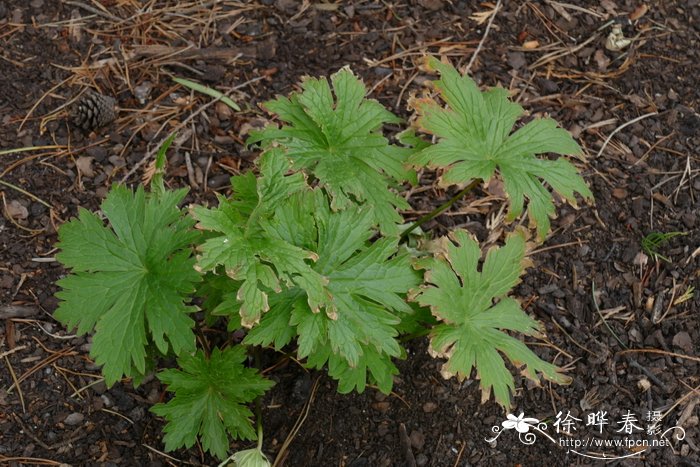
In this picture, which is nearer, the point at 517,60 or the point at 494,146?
the point at 494,146

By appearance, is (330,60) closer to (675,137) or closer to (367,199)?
(367,199)

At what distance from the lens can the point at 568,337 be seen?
320cm

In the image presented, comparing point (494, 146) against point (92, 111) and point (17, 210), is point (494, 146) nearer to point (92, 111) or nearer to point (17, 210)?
point (92, 111)

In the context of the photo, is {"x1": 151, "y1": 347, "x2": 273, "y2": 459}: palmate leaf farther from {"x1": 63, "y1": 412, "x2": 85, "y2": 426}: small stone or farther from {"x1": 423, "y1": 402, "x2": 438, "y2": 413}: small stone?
{"x1": 423, "y1": 402, "x2": 438, "y2": 413}: small stone

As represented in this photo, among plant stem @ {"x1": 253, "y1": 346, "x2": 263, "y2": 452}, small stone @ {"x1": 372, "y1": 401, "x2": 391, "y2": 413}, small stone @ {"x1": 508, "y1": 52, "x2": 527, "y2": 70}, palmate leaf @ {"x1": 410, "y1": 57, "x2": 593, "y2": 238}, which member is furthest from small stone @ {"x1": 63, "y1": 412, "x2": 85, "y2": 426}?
small stone @ {"x1": 508, "y1": 52, "x2": 527, "y2": 70}

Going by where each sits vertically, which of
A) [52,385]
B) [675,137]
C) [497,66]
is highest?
[497,66]

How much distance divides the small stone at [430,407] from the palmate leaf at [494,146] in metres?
0.84

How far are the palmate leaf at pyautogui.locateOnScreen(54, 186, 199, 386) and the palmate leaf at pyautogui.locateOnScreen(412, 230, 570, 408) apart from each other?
0.84 m

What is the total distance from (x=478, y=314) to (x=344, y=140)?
0.84 meters

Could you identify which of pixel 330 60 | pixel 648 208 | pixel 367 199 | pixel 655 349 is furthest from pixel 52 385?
pixel 648 208

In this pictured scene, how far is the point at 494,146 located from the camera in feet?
9.14

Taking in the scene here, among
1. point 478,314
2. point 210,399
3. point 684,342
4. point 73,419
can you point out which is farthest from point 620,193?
point 73,419

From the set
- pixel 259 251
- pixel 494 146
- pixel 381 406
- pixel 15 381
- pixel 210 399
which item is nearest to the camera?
pixel 259 251

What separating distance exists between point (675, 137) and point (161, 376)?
2748 mm
